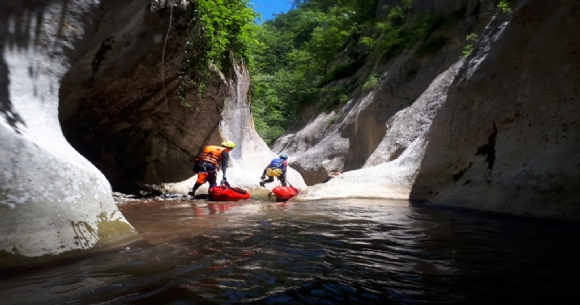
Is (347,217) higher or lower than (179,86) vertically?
lower

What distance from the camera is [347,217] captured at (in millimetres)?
6203

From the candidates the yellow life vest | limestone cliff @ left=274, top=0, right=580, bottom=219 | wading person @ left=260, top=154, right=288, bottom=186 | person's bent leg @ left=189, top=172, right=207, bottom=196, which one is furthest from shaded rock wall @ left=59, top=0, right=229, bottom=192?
limestone cliff @ left=274, top=0, right=580, bottom=219

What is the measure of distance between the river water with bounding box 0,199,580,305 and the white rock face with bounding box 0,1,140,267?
285 millimetres

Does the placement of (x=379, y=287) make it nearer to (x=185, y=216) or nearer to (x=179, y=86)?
(x=185, y=216)

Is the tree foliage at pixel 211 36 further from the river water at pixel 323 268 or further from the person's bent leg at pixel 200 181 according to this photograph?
the river water at pixel 323 268

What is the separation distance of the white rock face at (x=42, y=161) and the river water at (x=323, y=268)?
28 cm

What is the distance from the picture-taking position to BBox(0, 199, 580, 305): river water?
2.48 metres

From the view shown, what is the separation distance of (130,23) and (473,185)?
6.66 m

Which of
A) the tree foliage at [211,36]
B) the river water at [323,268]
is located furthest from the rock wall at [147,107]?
the river water at [323,268]

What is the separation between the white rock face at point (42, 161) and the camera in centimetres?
324

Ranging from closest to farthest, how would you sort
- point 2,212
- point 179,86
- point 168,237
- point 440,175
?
point 2,212 → point 168,237 → point 440,175 → point 179,86

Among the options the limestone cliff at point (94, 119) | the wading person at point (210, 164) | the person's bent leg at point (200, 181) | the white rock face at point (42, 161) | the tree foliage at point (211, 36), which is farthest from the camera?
the person's bent leg at point (200, 181)

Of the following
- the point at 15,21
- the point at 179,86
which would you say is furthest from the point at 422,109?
the point at 15,21

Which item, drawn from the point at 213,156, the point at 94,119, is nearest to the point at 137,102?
the point at 94,119
